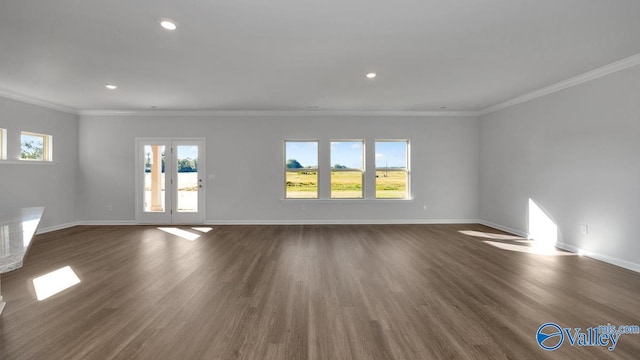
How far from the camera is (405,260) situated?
3.91 meters

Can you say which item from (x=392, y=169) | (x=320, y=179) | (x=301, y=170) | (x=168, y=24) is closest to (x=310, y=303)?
(x=168, y=24)

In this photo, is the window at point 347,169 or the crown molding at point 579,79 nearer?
the crown molding at point 579,79

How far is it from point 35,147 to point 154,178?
221 cm

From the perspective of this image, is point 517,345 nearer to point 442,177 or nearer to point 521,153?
point 521,153

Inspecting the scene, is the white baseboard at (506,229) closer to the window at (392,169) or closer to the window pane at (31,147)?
the window at (392,169)

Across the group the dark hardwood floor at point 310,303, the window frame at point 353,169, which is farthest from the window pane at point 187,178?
the window frame at point 353,169

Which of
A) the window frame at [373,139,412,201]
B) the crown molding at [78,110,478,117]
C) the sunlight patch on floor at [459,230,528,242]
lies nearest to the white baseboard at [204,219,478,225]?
the window frame at [373,139,412,201]

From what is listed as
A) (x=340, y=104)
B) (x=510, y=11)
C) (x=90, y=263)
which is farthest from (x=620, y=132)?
(x=90, y=263)

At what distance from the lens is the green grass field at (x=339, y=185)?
22.1 feet

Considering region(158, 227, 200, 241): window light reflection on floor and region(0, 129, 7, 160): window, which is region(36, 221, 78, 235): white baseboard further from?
region(158, 227, 200, 241): window light reflection on floor

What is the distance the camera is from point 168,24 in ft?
8.81

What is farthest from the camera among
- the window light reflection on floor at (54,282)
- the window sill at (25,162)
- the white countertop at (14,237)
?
the window sill at (25,162)

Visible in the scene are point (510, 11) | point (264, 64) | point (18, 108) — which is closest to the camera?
point (510, 11)

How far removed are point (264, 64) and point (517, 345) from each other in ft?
13.1
